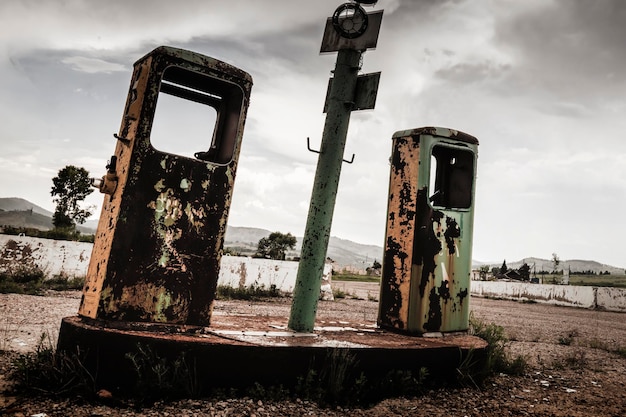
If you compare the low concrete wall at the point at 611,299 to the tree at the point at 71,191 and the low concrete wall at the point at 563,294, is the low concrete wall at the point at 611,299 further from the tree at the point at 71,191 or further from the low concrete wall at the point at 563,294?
the tree at the point at 71,191

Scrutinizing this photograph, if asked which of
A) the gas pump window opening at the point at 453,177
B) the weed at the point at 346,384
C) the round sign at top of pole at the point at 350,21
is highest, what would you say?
the round sign at top of pole at the point at 350,21

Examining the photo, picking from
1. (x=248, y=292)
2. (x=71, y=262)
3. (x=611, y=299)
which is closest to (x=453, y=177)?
(x=248, y=292)

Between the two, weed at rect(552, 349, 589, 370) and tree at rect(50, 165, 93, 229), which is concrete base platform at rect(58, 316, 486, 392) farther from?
tree at rect(50, 165, 93, 229)

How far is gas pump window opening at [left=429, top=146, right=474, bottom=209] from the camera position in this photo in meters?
3.91

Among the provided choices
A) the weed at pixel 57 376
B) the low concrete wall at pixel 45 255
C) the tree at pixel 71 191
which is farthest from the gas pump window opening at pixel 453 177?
the tree at pixel 71 191

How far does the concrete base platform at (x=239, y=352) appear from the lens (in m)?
2.01

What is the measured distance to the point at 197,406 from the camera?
2.02 metres

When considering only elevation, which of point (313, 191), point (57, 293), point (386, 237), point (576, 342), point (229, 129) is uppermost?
point (229, 129)

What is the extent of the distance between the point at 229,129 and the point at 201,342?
4.76 ft

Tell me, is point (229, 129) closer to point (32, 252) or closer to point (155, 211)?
point (155, 211)

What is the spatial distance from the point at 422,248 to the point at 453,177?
102 cm

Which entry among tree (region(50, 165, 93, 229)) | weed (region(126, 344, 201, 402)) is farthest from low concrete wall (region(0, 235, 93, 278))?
tree (region(50, 165, 93, 229))

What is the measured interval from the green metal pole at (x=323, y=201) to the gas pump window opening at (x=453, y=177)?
1.17m

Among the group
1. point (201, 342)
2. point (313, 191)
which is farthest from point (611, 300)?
point (201, 342)
